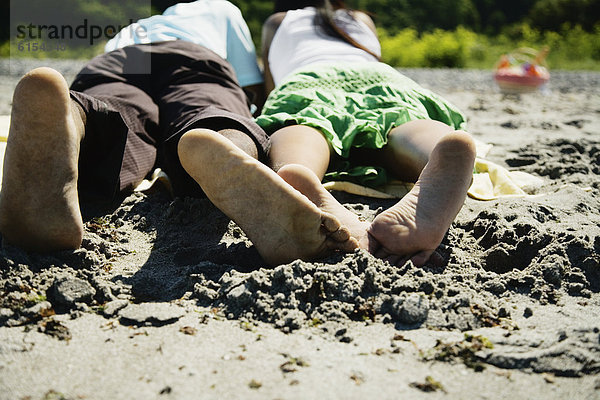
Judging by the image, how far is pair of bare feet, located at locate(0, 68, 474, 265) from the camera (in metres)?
1.42

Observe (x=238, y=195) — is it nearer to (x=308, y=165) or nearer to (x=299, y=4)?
(x=308, y=165)

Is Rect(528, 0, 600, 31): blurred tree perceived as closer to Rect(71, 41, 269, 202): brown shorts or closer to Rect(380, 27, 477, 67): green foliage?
Rect(380, 27, 477, 67): green foliage

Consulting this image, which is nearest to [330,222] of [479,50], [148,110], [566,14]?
[148,110]

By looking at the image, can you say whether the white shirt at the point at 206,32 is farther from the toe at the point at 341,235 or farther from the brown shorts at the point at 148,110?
the toe at the point at 341,235

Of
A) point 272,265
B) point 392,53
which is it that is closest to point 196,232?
point 272,265

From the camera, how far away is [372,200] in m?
2.16

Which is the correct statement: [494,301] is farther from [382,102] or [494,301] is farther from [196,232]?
[382,102]

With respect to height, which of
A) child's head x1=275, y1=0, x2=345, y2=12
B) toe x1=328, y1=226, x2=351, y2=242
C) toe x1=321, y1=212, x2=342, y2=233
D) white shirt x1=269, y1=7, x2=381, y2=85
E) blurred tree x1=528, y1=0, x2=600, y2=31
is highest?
child's head x1=275, y1=0, x2=345, y2=12

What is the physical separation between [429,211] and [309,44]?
159 centimetres

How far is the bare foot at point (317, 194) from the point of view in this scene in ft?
5.14

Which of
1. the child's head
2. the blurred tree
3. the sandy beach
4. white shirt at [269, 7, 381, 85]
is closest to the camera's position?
the sandy beach

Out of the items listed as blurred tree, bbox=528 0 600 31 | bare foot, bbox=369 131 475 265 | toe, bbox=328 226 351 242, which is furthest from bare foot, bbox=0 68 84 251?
blurred tree, bbox=528 0 600 31

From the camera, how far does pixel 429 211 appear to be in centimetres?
151

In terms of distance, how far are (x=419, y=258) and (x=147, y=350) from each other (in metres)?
0.72
